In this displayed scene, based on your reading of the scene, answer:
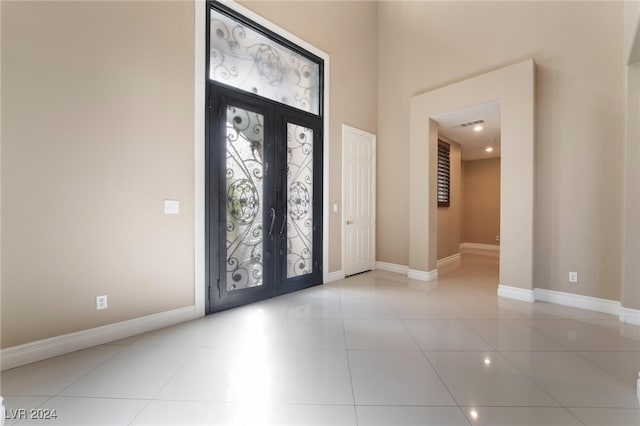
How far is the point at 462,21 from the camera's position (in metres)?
4.02

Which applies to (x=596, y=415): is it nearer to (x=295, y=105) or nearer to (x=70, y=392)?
(x=70, y=392)

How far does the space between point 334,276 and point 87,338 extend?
118 inches

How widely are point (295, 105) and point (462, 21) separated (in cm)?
292

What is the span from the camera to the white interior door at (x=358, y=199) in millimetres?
4473

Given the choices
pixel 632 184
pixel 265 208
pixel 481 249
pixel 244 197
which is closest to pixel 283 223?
pixel 265 208

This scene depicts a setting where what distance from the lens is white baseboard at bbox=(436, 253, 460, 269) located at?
530 cm

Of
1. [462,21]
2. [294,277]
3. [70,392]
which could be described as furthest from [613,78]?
[70,392]

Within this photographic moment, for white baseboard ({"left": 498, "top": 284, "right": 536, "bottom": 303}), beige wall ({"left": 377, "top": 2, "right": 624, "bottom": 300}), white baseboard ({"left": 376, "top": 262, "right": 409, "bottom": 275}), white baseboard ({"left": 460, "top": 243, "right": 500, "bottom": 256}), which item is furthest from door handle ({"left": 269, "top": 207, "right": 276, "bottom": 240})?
white baseboard ({"left": 460, "top": 243, "right": 500, "bottom": 256})

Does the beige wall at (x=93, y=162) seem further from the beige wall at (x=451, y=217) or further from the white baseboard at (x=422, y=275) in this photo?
the beige wall at (x=451, y=217)

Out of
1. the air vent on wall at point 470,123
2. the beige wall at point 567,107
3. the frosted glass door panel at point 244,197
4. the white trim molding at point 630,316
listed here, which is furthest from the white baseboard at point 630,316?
the frosted glass door panel at point 244,197

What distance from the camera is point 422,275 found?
434 cm

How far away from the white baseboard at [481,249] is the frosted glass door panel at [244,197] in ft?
20.6

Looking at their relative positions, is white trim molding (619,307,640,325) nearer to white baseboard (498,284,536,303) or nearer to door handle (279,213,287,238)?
white baseboard (498,284,536,303)

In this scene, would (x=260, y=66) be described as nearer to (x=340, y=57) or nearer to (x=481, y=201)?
(x=340, y=57)
